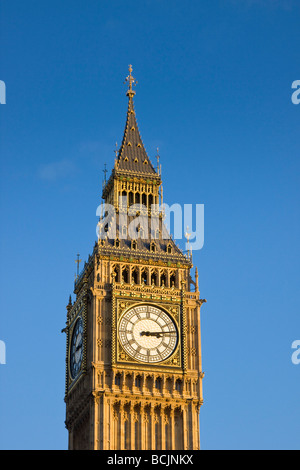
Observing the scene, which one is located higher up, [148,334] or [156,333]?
[156,333]

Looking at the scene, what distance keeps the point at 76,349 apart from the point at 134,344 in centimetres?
529

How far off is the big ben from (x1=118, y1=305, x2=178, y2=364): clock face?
7 cm

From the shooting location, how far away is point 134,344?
334ft

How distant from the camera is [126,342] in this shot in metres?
101

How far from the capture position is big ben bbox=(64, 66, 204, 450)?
99938mm

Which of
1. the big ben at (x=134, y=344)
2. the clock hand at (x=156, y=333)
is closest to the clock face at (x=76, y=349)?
the big ben at (x=134, y=344)

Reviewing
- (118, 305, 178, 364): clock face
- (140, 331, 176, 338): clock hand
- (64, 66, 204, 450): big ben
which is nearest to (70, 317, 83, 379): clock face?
(64, 66, 204, 450): big ben

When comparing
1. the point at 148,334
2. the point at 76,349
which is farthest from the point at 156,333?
the point at 76,349

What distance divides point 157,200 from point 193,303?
10141mm

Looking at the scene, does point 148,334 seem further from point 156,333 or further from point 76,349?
point 76,349

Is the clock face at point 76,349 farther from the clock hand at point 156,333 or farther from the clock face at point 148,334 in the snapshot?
the clock hand at point 156,333

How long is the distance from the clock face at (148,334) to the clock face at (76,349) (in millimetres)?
3679
